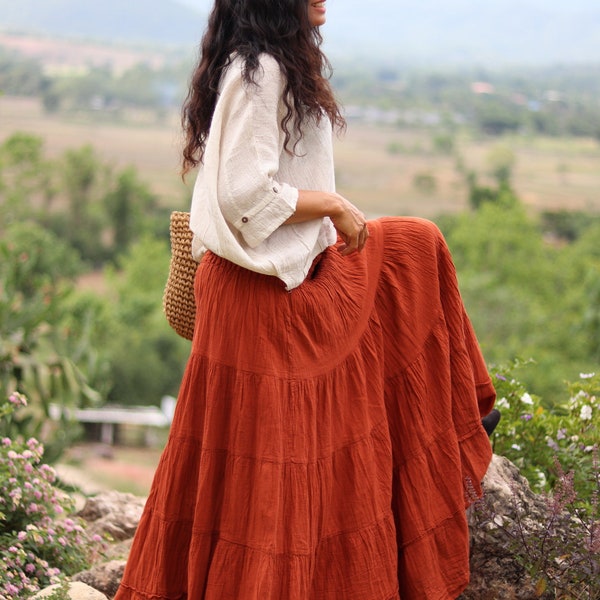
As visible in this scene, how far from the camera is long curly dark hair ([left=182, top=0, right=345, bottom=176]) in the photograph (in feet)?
7.09

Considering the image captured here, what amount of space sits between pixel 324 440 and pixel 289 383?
0.17 metres

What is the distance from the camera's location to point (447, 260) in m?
2.63

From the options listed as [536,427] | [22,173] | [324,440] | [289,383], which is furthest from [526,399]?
[22,173]

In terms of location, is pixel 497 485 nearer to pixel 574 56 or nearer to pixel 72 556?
pixel 72 556

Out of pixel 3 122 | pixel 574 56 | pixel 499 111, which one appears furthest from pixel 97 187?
pixel 574 56

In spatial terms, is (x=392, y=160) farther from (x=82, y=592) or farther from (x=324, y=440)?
(x=324, y=440)

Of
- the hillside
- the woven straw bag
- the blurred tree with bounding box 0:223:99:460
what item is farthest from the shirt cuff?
the hillside

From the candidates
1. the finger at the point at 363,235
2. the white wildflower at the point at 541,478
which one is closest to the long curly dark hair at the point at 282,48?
the finger at the point at 363,235

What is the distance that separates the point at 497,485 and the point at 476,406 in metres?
0.29

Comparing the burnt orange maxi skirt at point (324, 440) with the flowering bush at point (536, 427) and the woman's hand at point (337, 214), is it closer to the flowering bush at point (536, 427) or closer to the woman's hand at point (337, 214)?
the woman's hand at point (337, 214)

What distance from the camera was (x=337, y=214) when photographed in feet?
7.30

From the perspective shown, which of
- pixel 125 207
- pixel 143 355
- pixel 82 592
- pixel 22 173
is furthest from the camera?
pixel 125 207

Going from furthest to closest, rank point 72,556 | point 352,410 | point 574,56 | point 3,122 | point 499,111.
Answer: point 574,56 → point 499,111 → point 3,122 → point 72,556 → point 352,410

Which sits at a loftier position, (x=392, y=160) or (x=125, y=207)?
(x=392, y=160)
